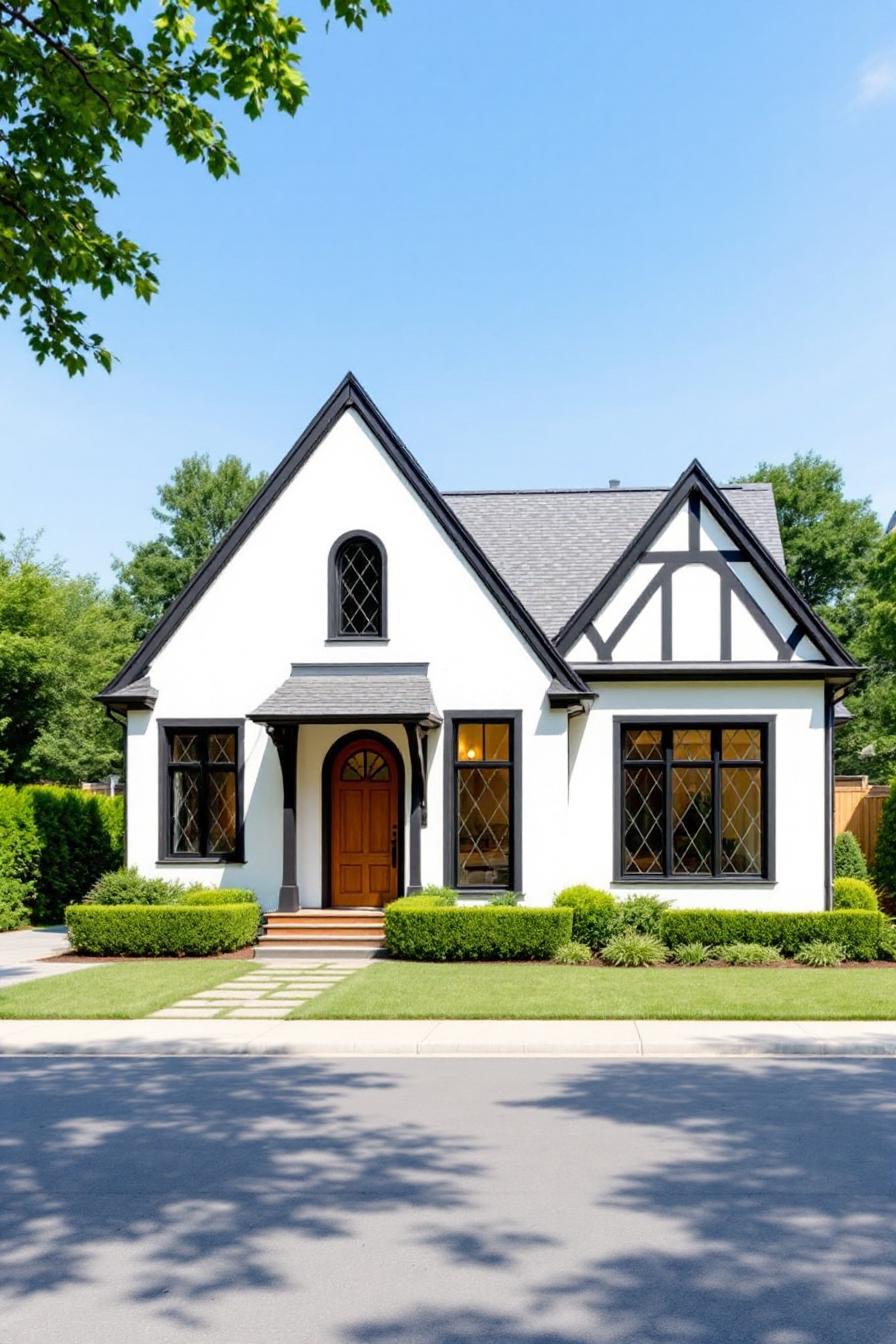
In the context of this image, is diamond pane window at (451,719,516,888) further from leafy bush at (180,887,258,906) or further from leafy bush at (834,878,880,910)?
leafy bush at (834,878,880,910)

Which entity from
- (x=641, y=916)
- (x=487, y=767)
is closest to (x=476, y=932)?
(x=641, y=916)

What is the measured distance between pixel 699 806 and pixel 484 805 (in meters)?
3.51

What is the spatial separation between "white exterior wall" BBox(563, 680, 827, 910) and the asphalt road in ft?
29.0

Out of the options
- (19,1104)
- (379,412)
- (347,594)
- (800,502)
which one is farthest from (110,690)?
(800,502)

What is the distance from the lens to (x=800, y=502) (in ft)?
175

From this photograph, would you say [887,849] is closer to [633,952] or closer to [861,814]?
[861,814]

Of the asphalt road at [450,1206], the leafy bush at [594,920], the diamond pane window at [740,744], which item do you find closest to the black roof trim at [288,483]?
the diamond pane window at [740,744]

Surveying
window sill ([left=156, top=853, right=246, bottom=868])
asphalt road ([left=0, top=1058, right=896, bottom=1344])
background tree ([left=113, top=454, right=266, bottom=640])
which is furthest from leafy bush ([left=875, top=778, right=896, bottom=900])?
background tree ([left=113, top=454, right=266, bottom=640])

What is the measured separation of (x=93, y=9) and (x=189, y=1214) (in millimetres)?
9588

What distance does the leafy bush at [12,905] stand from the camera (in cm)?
2169

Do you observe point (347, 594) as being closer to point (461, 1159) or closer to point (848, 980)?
point (848, 980)

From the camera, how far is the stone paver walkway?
1264 centimetres

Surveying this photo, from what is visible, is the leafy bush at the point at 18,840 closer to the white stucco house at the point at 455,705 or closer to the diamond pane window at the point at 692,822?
the white stucco house at the point at 455,705

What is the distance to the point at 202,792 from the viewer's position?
19.3 m
